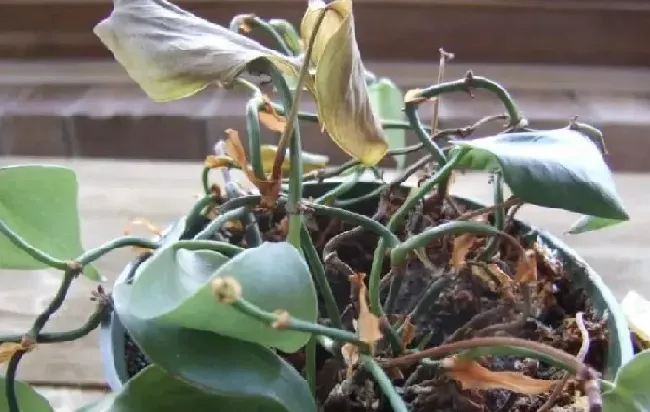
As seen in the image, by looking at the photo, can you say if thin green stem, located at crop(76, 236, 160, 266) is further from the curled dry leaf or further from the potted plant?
the curled dry leaf

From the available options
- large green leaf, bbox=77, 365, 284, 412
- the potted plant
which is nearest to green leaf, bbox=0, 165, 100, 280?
the potted plant

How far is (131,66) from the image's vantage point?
28cm

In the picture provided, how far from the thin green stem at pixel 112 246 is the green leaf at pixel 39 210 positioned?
3 cm

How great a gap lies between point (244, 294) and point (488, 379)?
97mm

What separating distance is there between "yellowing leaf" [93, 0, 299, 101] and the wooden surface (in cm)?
30

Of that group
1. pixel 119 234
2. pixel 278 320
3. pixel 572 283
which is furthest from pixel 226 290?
pixel 119 234

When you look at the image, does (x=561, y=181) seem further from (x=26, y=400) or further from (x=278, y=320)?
(x=26, y=400)

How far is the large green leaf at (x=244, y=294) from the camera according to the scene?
0.20m

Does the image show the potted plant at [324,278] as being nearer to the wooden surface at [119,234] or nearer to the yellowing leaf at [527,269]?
the yellowing leaf at [527,269]

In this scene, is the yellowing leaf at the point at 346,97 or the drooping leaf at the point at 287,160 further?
the drooping leaf at the point at 287,160

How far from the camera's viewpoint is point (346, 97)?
245mm

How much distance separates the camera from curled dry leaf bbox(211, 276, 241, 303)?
0.18 metres

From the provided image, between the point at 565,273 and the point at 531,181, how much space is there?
0.15 m

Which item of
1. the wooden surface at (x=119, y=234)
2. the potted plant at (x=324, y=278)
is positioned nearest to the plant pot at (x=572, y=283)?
the potted plant at (x=324, y=278)
